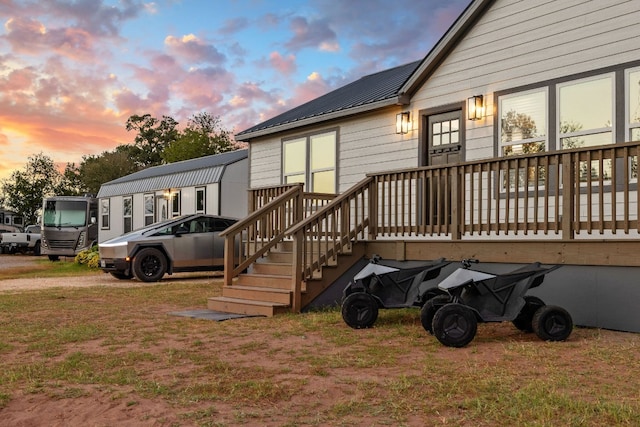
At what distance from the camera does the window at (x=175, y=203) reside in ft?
77.7

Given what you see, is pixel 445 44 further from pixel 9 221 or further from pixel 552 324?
pixel 9 221

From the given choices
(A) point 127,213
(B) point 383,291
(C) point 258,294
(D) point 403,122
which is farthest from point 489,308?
(A) point 127,213

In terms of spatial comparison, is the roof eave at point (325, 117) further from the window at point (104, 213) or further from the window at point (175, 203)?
the window at point (104, 213)

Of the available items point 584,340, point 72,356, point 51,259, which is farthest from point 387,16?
point 51,259

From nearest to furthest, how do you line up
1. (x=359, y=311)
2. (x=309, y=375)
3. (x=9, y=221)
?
(x=309, y=375) → (x=359, y=311) → (x=9, y=221)

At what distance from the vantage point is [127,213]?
27594 mm

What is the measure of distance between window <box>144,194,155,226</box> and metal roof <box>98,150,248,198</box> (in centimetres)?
31

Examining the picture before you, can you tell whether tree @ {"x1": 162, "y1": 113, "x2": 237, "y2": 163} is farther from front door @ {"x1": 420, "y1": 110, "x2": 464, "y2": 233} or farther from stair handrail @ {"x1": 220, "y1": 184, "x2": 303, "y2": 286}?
front door @ {"x1": 420, "y1": 110, "x2": 464, "y2": 233}

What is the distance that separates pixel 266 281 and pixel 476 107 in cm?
420

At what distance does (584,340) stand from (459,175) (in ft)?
9.44

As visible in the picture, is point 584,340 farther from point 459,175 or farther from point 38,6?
point 38,6

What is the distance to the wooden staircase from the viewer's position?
898 centimetres

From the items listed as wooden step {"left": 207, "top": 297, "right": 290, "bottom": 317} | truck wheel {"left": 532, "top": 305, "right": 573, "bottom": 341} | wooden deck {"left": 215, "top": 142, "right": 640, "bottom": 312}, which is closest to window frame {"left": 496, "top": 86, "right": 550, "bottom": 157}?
wooden deck {"left": 215, "top": 142, "right": 640, "bottom": 312}

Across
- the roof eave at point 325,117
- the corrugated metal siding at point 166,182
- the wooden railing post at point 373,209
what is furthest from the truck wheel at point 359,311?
the corrugated metal siding at point 166,182
